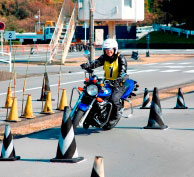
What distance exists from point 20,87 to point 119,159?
50.4 feet

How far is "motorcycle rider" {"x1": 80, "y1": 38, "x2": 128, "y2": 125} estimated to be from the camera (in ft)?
41.1

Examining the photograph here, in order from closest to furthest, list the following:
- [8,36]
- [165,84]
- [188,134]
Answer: [188,134]
[165,84]
[8,36]

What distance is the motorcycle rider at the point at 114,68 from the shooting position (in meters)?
12.5

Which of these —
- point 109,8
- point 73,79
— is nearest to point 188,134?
point 73,79

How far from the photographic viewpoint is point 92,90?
38.9ft

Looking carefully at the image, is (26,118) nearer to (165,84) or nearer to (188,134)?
(188,134)

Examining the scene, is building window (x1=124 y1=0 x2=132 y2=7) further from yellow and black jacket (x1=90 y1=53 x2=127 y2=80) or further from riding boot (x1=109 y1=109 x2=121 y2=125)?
riding boot (x1=109 y1=109 x2=121 y2=125)

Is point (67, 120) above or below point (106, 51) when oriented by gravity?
below

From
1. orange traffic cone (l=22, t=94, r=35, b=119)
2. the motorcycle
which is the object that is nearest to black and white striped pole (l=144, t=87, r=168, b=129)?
the motorcycle

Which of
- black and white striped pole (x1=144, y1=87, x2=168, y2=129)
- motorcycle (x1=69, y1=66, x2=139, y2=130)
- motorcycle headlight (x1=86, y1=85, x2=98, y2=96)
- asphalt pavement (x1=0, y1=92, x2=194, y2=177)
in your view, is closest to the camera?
asphalt pavement (x1=0, y1=92, x2=194, y2=177)

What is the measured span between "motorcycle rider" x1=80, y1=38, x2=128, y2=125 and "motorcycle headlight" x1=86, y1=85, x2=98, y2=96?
0.65 m

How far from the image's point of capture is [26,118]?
48.9ft

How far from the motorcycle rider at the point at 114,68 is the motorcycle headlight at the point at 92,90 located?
0.65 metres

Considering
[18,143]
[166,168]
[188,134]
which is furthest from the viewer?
[188,134]
